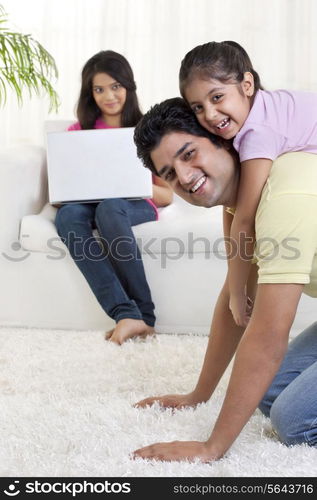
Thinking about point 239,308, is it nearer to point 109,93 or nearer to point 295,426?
point 295,426

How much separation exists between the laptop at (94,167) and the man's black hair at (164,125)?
3.68 ft

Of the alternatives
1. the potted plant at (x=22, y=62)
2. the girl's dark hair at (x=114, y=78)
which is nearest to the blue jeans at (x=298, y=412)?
the girl's dark hair at (x=114, y=78)

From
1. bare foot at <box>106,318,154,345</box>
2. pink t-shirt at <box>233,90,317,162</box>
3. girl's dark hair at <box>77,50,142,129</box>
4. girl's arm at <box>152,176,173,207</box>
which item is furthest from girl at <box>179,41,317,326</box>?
girl's dark hair at <box>77,50,142,129</box>

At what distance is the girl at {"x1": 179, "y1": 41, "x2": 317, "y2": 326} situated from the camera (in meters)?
1.39

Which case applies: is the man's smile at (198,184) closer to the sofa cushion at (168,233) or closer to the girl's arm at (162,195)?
the sofa cushion at (168,233)

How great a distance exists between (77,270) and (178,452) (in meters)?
1.32

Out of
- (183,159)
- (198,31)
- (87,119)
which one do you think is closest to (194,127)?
(183,159)

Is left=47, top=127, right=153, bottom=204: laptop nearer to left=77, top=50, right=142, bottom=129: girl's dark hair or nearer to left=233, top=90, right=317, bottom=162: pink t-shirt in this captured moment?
left=77, top=50, right=142, bottom=129: girl's dark hair

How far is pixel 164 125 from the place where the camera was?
136 centimetres

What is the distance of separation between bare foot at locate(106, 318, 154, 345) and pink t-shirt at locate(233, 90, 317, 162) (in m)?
1.02

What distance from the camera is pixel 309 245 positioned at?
1.23 m

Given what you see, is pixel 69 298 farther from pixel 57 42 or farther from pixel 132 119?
pixel 57 42

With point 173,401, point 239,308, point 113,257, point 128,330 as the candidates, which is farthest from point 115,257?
point 239,308

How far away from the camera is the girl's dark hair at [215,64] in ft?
4.76
